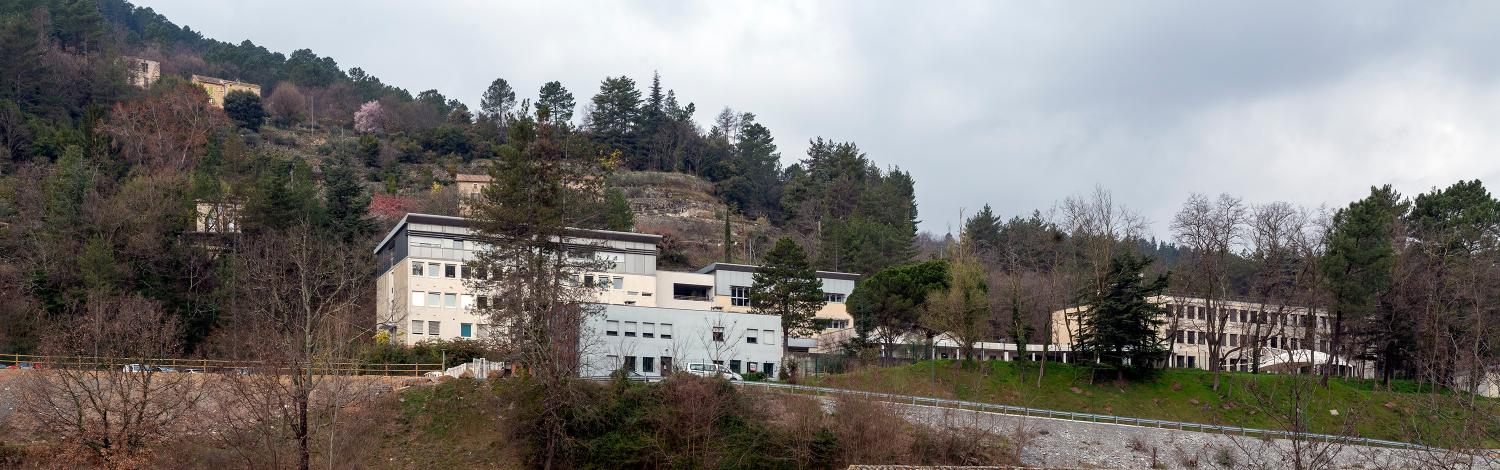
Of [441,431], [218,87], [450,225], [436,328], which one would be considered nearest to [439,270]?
[450,225]

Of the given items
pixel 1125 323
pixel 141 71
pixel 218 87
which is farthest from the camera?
pixel 218 87

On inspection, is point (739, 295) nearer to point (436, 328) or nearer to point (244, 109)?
point (436, 328)

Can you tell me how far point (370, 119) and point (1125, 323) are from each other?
103m

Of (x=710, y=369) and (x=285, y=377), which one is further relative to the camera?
(x=710, y=369)

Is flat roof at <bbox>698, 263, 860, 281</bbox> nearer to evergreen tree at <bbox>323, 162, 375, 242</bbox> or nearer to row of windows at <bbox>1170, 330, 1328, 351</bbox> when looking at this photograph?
row of windows at <bbox>1170, 330, 1328, 351</bbox>

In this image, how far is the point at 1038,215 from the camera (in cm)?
10344

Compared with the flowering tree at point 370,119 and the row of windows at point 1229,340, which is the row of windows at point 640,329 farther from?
the flowering tree at point 370,119

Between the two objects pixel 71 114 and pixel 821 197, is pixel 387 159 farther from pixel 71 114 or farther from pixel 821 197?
pixel 821 197

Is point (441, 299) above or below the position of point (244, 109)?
below

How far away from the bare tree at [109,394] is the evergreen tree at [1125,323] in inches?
1440

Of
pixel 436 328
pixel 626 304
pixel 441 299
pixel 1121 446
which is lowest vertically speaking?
pixel 1121 446

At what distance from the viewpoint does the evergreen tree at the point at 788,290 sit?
59.8 meters

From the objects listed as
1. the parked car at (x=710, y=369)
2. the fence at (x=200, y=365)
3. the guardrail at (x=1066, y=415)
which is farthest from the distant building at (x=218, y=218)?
the guardrail at (x=1066, y=415)

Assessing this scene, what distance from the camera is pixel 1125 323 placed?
53000 mm
